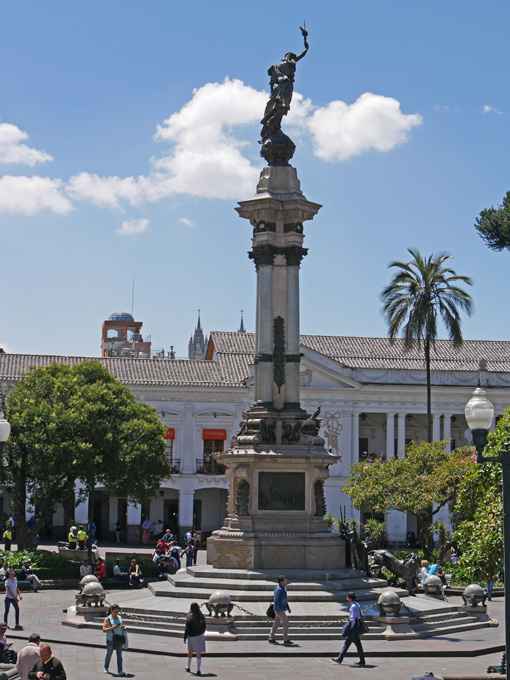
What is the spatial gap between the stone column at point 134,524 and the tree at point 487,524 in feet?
129

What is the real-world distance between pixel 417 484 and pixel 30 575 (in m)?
15.3

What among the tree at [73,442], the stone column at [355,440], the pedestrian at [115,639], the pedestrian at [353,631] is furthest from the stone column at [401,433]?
the pedestrian at [115,639]

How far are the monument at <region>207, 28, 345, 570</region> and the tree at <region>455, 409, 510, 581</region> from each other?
5449mm

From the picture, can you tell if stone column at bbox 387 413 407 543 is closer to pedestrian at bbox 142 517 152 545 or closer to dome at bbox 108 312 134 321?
pedestrian at bbox 142 517 152 545

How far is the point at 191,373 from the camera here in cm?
5956

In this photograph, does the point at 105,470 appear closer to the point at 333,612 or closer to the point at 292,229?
the point at 292,229

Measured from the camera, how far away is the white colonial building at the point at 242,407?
57.7m

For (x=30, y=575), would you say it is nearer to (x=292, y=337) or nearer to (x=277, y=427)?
(x=277, y=427)

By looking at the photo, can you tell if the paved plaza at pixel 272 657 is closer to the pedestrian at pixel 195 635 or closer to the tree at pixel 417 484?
the pedestrian at pixel 195 635

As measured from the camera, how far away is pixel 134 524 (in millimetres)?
56594

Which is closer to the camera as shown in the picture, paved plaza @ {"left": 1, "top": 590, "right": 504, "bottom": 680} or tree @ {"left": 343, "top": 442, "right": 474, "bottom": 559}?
paved plaza @ {"left": 1, "top": 590, "right": 504, "bottom": 680}

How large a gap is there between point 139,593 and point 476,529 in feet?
30.9

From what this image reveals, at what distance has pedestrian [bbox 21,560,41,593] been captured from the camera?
29.8 meters

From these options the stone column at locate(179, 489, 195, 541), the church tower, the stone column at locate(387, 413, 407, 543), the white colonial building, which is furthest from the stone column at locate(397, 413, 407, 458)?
the church tower
